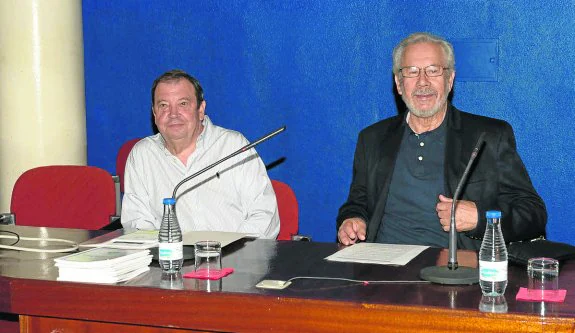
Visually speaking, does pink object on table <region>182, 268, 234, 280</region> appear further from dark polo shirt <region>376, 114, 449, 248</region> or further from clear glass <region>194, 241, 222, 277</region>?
dark polo shirt <region>376, 114, 449, 248</region>

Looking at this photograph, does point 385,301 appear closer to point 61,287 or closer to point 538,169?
point 61,287

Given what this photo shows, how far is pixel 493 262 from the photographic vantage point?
232 cm

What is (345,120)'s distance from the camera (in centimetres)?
503

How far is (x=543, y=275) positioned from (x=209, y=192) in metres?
1.85

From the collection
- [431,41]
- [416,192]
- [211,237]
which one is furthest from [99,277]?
[431,41]

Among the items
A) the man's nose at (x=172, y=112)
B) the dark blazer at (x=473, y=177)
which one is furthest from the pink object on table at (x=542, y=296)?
the man's nose at (x=172, y=112)

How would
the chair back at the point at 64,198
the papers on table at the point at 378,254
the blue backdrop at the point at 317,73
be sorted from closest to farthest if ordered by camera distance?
the papers on table at the point at 378,254 → the chair back at the point at 64,198 → the blue backdrop at the point at 317,73

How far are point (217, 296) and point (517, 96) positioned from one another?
2.75 metres

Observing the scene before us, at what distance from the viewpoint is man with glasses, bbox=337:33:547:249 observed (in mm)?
3547

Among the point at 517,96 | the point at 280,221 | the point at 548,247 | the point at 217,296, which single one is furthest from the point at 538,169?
the point at 217,296

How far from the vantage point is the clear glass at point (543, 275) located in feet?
8.02

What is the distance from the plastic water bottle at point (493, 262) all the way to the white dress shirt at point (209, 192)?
155 cm

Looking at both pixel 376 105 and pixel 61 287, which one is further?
pixel 376 105

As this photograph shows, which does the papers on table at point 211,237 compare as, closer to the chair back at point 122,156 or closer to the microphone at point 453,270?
the microphone at point 453,270
